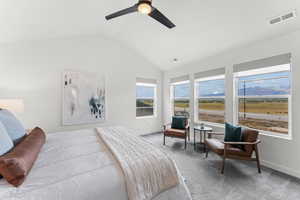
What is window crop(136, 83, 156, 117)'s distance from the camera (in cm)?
483

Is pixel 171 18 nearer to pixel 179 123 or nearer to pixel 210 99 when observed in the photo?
pixel 210 99

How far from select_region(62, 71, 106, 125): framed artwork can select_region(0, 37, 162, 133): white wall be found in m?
0.14

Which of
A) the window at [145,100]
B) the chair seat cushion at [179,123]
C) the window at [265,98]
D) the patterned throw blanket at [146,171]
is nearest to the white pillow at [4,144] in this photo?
the patterned throw blanket at [146,171]

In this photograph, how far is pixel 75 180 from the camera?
3.39 ft

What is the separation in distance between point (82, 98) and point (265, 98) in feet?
13.7

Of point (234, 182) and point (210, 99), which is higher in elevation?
point (210, 99)

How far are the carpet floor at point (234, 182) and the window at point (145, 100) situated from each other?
7.75ft

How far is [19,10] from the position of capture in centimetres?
209

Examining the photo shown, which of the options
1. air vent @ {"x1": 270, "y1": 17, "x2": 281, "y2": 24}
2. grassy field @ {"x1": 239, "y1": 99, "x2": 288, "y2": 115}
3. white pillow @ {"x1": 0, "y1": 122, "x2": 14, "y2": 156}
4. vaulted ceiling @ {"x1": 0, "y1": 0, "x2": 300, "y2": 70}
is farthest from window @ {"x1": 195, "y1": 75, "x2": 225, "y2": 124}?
white pillow @ {"x1": 0, "y1": 122, "x2": 14, "y2": 156}

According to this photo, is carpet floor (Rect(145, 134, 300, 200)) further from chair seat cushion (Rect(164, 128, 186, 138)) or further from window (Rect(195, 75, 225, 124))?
window (Rect(195, 75, 225, 124))

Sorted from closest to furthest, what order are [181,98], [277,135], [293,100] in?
[293,100]
[277,135]
[181,98]

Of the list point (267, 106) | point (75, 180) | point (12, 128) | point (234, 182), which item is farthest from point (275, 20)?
point (12, 128)

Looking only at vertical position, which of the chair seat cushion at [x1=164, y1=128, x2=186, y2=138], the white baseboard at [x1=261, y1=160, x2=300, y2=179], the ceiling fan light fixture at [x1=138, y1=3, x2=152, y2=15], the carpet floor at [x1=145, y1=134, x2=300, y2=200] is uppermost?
the ceiling fan light fixture at [x1=138, y1=3, x2=152, y2=15]

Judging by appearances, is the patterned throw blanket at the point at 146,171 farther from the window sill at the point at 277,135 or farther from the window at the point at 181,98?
the window at the point at 181,98
